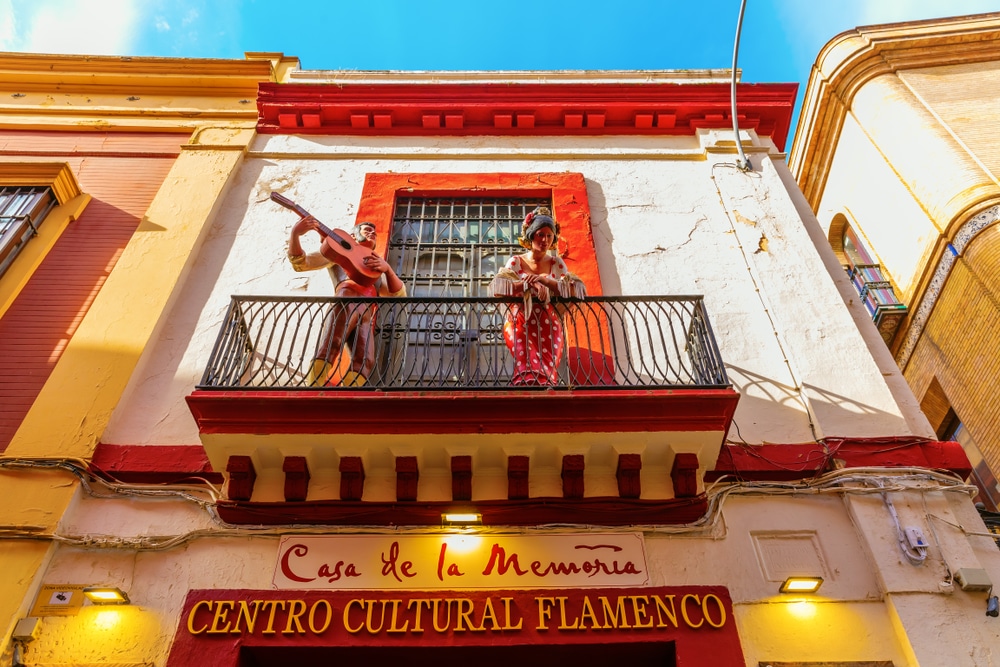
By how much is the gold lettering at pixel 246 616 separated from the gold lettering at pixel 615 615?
7.00 feet

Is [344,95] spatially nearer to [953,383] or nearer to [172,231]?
[172,231]

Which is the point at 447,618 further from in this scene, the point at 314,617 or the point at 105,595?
the point at 105,595

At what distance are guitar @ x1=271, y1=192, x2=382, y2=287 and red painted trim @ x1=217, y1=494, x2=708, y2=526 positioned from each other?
2.03m

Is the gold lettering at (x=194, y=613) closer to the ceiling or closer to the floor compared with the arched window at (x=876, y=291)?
closer to the floor

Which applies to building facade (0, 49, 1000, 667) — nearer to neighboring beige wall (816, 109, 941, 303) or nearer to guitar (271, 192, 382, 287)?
→ guitar (271, 192, 382, 287)

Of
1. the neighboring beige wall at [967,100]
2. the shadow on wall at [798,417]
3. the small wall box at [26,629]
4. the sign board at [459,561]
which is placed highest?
the neighboring beige wall at [967,100]

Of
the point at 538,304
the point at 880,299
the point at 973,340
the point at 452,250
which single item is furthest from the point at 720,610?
the point at 880,299

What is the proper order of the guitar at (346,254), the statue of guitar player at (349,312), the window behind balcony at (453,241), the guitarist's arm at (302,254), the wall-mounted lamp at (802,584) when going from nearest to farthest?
the wall-mounted lamp at (802,584), the statue of guitar player at (349,312), the guitarist's arm at (302,254), the guitar at (346,254), the window behind balcony at (453,241)

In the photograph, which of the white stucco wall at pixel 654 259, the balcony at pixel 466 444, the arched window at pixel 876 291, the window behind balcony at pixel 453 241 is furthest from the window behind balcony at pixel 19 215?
the arched window at pixel 876 291

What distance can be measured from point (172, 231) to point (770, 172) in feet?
20.9

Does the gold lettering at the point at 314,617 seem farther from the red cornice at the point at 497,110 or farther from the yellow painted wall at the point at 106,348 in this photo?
the red cornice at the point at 497,110

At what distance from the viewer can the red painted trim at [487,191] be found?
293 inches

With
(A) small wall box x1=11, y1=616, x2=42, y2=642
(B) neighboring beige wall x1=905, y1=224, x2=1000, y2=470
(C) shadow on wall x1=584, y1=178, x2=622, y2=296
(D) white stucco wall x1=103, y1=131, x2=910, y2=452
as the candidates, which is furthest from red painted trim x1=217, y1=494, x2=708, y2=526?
(B) neighboring beige wall x1=905, y1=224, x2=1000, y2=470

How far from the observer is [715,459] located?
5.11m
